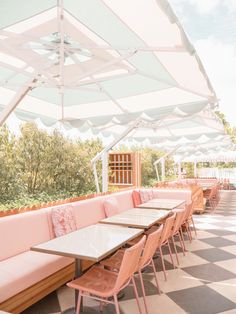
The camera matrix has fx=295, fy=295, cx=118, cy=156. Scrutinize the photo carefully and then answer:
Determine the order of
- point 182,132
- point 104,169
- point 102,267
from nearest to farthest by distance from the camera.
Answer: point 102,267, point 104,169, point 182,132

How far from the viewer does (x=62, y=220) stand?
4.37 meters

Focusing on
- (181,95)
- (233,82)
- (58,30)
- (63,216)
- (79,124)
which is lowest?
(63,216)

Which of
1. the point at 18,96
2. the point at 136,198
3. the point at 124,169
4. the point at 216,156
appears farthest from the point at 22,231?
the point at 216,156

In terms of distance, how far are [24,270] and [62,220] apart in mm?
1230

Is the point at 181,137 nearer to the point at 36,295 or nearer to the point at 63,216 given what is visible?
the point at 63,216

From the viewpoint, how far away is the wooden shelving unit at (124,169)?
11.4m

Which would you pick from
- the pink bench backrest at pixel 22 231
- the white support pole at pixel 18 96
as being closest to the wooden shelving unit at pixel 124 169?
the pink bench backrest at pixel 22 231

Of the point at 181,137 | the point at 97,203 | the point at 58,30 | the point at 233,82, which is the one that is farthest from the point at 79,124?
the point at 233,82

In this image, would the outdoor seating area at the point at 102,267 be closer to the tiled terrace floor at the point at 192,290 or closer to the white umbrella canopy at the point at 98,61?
the tiled terrace floor at the point at 192,290

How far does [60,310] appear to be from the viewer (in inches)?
129

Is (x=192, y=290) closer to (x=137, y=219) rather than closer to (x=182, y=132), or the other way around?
(x=137, y=219)

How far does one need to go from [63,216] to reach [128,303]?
1.58m

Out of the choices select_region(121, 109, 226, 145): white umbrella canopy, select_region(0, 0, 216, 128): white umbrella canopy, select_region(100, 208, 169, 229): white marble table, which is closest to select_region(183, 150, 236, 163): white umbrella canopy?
select_region(121, 109, 226, 145): white umbrella canopy

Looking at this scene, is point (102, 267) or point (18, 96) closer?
point (102, 267)
